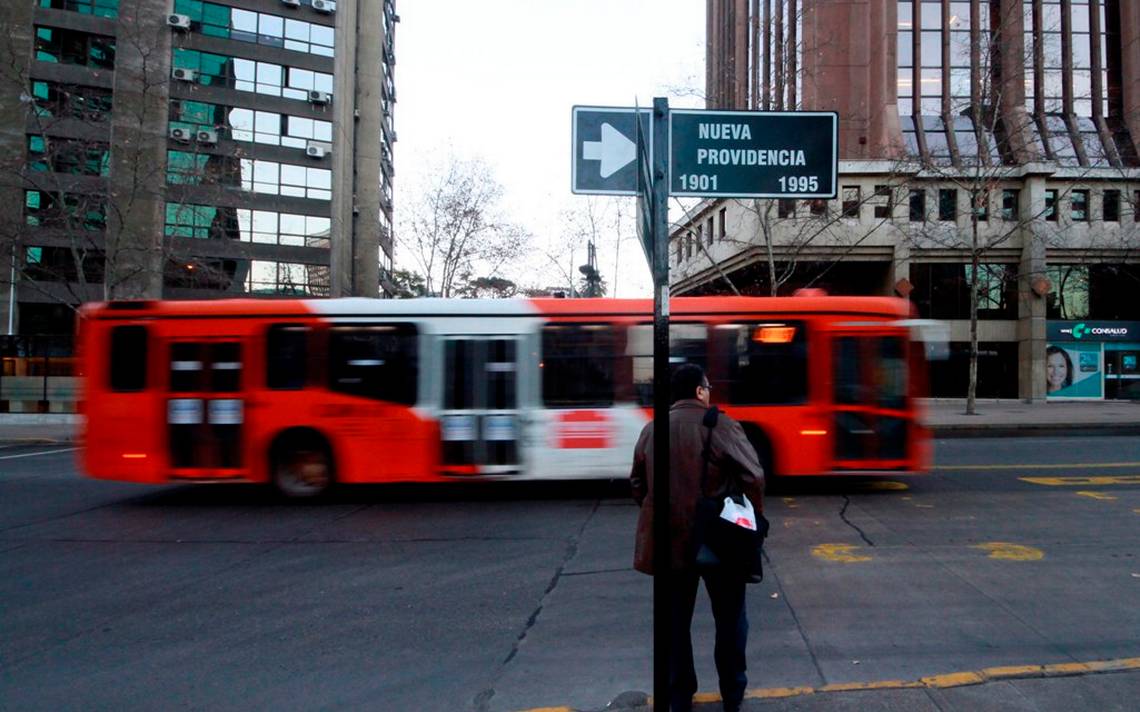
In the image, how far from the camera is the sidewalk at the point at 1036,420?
2078 cm

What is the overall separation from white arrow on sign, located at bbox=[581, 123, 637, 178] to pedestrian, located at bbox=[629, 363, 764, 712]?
1097mm

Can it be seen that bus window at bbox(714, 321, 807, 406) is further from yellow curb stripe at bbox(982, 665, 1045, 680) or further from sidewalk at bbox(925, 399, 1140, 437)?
sidewalk at bbox(925, 399, 1140, 437)

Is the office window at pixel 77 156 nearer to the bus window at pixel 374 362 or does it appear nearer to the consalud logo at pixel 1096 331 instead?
the bus window at pixel 374 362

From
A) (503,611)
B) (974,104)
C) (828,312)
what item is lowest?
(503,611)

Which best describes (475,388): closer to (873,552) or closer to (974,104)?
(873,552)

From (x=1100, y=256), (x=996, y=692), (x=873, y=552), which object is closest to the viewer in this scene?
(x=996, y=692)

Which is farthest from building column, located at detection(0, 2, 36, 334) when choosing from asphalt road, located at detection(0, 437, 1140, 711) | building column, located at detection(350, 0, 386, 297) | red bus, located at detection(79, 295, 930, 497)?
building column, located at detection(350, 0, 386, 297)

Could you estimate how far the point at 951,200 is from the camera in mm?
29875

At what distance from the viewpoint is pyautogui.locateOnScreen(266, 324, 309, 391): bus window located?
10156 millimetres

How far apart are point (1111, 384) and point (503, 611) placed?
37367 millimetres

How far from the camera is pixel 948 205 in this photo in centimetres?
2991

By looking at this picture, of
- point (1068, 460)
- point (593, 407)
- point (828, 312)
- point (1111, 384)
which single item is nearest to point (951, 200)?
point (1111, 384)

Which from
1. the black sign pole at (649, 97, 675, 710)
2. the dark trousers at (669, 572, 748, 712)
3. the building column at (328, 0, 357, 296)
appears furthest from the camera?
the building column at (328, 0, 357, 296)

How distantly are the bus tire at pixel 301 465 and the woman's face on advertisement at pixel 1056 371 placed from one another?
33569 mm
